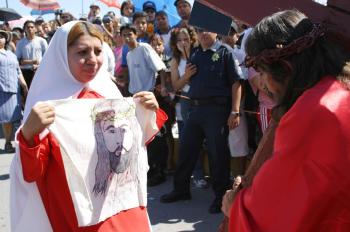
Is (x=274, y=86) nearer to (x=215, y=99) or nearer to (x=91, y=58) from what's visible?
(x=91, y=58)

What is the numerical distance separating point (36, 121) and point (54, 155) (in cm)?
22

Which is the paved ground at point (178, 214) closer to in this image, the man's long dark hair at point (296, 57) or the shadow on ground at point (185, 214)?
the shadow on ground at point (185, 214)

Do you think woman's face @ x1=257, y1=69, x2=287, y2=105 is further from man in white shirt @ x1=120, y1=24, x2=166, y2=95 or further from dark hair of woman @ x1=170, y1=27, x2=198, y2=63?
man in white shirt @ x1=120, y1=24, x2=166, y2=95

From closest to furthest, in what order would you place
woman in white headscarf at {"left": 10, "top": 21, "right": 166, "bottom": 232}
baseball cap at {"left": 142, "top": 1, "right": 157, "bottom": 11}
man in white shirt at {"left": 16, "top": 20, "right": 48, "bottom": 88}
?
woman in white headscarf at {"left": 10, "top": 21, "right": 166, "bottom": 232}
baseball cap at {"left": 142, "top": 1, "right": 157, "bottom": 11}
man in white shirt at {"left": 16, "top": 20, "right": 48, "bottom": 88}

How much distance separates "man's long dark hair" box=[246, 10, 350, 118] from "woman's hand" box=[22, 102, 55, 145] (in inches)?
35.5

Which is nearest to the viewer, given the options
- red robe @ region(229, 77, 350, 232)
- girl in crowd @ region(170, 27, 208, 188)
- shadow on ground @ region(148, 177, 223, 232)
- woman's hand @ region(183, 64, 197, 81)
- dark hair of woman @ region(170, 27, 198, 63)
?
red robe @ region(229, 77, 350, 232)

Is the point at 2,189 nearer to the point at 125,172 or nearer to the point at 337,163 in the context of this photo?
the point at 125,172

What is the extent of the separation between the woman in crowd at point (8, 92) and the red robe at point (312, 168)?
21.9 ft

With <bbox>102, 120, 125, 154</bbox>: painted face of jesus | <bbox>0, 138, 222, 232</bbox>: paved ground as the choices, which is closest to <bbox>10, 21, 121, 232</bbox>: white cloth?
<bbox>102, 120, 125, 154</bbox>: painted face of jesus

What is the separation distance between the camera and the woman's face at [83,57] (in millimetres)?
2049

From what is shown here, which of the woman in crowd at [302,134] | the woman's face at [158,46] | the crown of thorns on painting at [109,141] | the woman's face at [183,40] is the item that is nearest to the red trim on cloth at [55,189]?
the crown of thorns on painting at [109,141]

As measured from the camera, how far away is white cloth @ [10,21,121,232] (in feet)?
6.50

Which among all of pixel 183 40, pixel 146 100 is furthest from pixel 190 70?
pixel 146 100

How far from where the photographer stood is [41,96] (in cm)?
206
